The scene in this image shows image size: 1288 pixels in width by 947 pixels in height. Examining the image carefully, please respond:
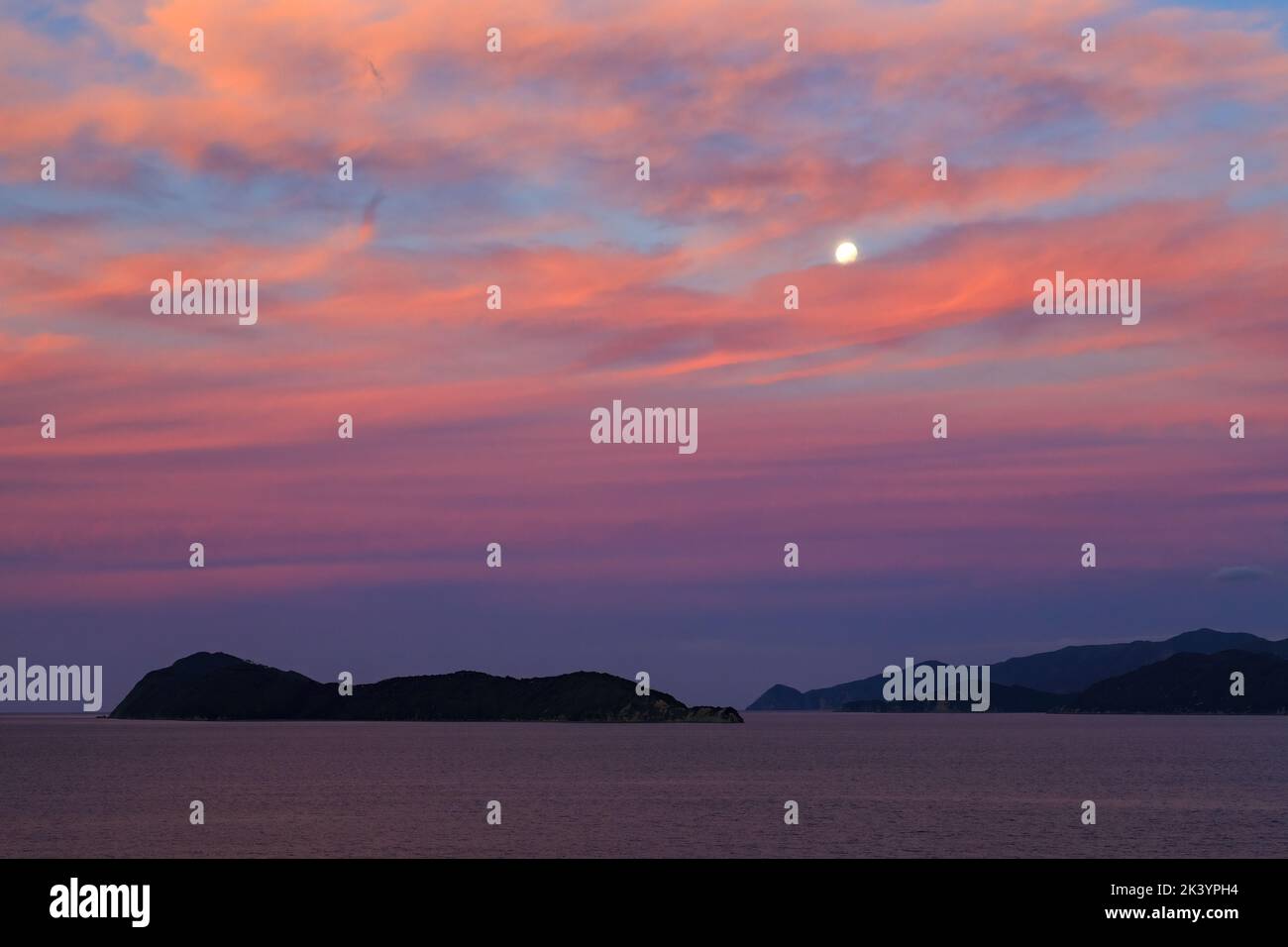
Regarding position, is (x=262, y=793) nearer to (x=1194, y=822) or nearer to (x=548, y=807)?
(x=548, y=807)

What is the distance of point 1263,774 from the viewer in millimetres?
193250
